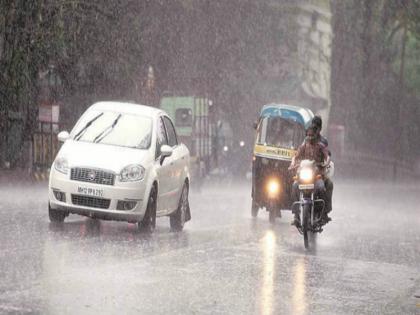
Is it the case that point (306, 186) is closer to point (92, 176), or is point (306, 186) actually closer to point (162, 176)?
point (162, 176)

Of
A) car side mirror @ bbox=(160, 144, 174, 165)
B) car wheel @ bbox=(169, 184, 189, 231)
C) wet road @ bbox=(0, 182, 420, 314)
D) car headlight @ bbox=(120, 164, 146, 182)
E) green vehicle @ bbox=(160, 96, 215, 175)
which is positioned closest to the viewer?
wet road @ bbox=(0, 182, 420, 314)

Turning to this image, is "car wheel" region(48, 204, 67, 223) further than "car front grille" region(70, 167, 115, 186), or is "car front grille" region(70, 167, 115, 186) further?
"car wheel" region(48, 204, 67, 223)

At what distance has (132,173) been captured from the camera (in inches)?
634

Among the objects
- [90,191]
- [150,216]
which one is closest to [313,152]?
[150,216]

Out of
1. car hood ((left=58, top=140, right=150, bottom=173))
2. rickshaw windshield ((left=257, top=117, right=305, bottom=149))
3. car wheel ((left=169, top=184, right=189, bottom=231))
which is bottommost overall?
car wheel ((left=169, top=184, right=189, bottom=231))

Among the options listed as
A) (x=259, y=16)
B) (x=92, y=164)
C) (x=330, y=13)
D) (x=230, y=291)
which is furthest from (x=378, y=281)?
(x=330, y=13)

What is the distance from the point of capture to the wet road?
987cm

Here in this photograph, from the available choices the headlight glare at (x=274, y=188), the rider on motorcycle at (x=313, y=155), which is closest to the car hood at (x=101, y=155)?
the rider on motorcycle at (x=313, y=155)

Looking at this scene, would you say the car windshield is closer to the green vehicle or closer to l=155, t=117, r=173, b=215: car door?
l=155, t=117, r=173, b=215: car door

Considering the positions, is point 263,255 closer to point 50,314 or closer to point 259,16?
point 50,314

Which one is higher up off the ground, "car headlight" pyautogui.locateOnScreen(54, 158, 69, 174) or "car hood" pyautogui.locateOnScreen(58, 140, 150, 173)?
"car hood" pyautogui.locateOnScreen(58, 140, 150, 173)

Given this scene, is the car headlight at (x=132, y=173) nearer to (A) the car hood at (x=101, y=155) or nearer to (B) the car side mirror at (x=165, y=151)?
(A) the car hood at (x=101, y=155)

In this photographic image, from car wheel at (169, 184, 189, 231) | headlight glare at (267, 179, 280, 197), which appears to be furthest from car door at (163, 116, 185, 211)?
headlight glare at (267, 179, 280, 197)

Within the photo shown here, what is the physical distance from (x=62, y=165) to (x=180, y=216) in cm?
274
